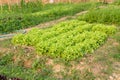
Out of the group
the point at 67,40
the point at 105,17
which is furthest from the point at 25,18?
the point at 67,40

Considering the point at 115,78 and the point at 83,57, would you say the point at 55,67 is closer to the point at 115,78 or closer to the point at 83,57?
the point at 83,57

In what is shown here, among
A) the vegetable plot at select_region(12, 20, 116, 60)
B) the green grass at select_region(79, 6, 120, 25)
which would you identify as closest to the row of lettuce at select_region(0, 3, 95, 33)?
the green grass at select_region(79, 6, 120, 25)

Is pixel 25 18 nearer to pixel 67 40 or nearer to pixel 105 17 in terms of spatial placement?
pixel 105 17

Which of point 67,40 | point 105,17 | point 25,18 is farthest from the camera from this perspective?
point 25,18

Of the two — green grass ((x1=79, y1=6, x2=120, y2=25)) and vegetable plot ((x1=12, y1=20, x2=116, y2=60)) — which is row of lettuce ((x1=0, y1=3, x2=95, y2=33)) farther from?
vegetable plot ((x1=12, y1=20, x2=116, y2=60))

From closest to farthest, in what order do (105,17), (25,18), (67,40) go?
(67,40) → (105,17) → (25,18)

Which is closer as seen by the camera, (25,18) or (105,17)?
(105,17)

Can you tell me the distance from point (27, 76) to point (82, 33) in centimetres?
182

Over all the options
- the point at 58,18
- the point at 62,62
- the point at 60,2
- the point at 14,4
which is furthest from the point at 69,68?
the point at 60,2

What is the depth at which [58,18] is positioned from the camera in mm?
10156

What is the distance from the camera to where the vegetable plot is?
592 cm

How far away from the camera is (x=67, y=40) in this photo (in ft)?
20.6

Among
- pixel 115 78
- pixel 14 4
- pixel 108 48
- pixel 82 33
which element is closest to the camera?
pixel 115 78

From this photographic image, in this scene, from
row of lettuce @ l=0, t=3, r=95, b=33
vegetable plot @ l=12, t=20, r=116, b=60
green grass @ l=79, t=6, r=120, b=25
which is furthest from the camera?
row of lettuce @ l=0, t=3, r=95, b=33
